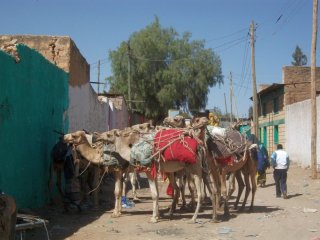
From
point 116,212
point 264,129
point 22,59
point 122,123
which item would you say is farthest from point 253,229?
point 264,129

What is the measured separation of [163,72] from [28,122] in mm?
34149

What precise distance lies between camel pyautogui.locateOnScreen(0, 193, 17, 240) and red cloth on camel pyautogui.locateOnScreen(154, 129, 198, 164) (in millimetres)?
4759

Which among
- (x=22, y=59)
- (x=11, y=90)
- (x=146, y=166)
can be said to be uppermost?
(x=22, y=59)

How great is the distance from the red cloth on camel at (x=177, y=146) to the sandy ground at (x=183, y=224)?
1.33 meters

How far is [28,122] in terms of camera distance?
33.6 ft

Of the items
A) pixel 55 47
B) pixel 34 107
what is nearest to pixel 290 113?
pixel 55 47

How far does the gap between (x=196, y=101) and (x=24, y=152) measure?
3531cm

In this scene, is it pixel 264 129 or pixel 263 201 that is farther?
pixel 264 129

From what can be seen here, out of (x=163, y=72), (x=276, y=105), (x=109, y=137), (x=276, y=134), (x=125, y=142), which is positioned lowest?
(x=125, y=142)

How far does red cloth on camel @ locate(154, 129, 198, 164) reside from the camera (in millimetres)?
9984

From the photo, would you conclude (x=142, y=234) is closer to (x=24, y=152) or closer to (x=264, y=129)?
(x=24, y=152)

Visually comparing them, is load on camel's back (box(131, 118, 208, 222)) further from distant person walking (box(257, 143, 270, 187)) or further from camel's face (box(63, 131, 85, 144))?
distant person walking (box(257, 143, 270, 187))

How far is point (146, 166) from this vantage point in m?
10.2

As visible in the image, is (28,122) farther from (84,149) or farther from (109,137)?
(109,137)
